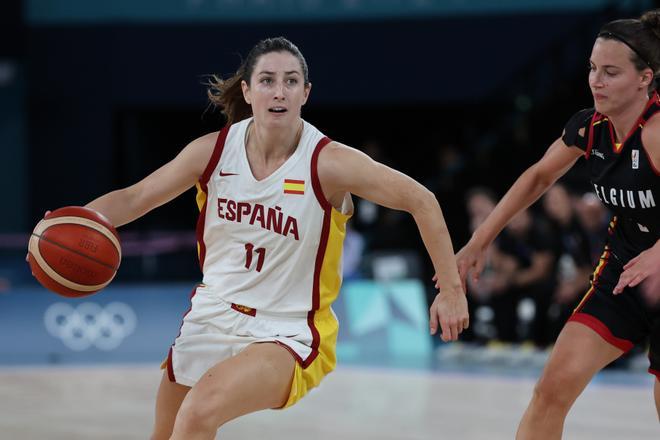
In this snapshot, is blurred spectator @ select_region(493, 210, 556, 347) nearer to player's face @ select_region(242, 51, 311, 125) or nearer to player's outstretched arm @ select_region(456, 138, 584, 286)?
player's outstretched arm @ select_region(456, 138, 584, 286)

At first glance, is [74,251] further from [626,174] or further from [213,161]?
[626,174]

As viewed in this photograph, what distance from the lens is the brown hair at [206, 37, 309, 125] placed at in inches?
180

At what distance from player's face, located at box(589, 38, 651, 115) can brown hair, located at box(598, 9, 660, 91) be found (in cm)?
2

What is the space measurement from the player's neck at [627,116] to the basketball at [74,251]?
2099 millimetres

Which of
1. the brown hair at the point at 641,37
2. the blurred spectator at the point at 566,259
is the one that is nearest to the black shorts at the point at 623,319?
the brown hair at the point at 641,37

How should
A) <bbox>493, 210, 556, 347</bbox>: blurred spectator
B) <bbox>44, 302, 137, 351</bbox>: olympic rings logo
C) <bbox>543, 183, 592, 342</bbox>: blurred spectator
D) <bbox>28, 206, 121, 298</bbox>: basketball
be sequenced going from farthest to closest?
<bbox>44, 302, 137, 351</bbox>: olympic rings logo
<bbox>493, 210, 556, 347</bbox>: blurred spectator
<bbox>543, 183, 592, 342</bbox>: blurred spectator
<bbox>28, 206, 121, 298</bbox>: basketball

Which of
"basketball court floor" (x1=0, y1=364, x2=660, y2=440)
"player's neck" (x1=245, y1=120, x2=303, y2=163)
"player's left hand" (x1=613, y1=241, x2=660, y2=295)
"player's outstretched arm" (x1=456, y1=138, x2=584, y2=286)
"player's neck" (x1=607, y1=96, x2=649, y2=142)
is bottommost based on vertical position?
"basketball court floor" (x1=0, y1=364, x2=660, y2=440)

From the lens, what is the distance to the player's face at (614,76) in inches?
177

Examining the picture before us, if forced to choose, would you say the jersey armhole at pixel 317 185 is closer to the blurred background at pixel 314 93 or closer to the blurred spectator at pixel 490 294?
the blurred spectator at pixel 490 294

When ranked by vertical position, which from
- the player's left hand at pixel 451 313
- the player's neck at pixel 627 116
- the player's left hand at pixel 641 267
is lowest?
the player's left hand at pixel 451 313

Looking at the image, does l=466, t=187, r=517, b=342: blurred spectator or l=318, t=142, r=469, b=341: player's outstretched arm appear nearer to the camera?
l=318, t=142, r=469, b=341: player's outstretched arm

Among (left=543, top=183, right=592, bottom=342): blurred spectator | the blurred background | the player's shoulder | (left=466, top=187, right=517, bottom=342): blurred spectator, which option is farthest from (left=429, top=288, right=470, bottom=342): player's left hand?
the blurred background

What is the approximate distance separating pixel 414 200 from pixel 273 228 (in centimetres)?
57

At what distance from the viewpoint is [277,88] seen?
14.6ft
